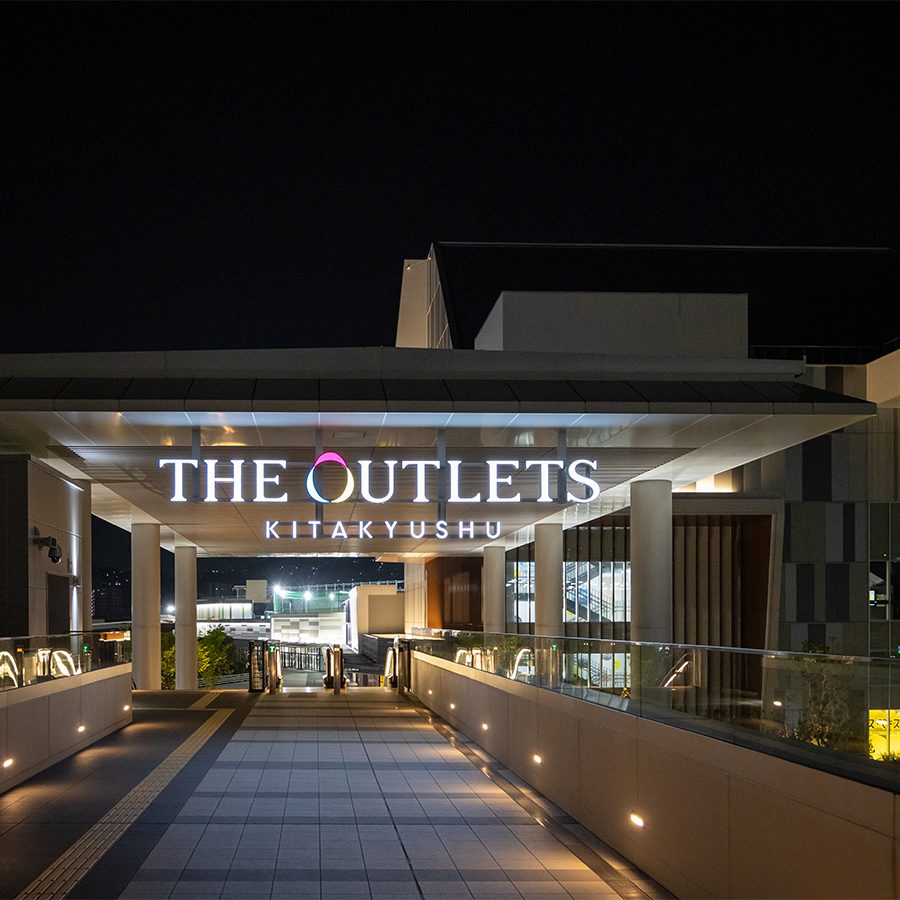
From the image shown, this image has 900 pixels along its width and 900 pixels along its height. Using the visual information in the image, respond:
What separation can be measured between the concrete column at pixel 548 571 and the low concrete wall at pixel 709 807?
51.0 feet

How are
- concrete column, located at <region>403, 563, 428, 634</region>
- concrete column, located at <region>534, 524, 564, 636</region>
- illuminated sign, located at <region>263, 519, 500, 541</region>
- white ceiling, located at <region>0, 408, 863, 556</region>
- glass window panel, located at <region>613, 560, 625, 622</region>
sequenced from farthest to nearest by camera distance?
concrete column, located at <region>403, 563, 428, 634</region> < glass window panel, located at <region>613, 560, 625, 622</region> < concrete column, located at <region>534, 524, 564, 636</region> < illuminated sign, located at <region>263, 519, 500, 541</region> < white ceiling, located at <region>0, 408, 863, 556</region>

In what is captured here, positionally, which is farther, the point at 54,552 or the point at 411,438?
the point at 54,552

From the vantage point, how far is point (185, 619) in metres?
43.4

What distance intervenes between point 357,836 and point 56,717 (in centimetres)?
686

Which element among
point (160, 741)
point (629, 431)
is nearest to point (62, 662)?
point (160, 741)

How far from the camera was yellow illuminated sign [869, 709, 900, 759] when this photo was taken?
615 centimetres

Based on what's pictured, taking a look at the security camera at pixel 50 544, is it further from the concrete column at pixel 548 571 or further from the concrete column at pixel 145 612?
the concrete column at pixel 145 612

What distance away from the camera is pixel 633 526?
20.2m

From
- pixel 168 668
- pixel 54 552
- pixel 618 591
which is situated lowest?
pixel 168 668

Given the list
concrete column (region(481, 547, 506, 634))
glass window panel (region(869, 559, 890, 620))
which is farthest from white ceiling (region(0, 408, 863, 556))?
glass window panel (region(869, 559, 890, 620))

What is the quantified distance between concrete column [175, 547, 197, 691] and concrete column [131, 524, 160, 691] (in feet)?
18.2

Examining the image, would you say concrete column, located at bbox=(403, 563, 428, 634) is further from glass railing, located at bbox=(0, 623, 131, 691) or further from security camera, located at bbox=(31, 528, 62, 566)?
security camera, located at bbox=(31, 528, 62, 566)

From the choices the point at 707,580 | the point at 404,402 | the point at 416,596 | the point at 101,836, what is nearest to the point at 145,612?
the point at 707,580

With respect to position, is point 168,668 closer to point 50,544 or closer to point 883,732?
point 50,544
